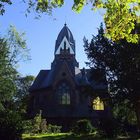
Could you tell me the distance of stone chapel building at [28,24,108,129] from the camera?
189 ft

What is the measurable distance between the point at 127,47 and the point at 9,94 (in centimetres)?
1483

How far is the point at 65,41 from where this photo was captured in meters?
70.7

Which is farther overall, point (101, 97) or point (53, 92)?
point (53, 92)

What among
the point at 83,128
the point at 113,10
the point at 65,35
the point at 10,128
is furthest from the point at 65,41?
the point at 113,10

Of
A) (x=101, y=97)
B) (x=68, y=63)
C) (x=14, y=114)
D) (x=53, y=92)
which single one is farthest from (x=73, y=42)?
Answer: (x=14, y=114)

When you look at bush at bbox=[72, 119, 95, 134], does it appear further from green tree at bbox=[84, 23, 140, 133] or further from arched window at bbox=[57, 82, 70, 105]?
arched window at bbox=[57, 82, 70, 105]

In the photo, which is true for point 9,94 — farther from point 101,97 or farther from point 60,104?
point 60,104

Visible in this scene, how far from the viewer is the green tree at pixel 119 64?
1533 inches

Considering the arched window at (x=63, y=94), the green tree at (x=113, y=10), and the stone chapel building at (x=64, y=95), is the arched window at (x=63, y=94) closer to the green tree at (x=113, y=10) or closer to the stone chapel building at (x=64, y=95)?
the stone chapel building at (x=64, y=95)

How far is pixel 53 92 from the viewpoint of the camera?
198ft

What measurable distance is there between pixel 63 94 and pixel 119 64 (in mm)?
21591

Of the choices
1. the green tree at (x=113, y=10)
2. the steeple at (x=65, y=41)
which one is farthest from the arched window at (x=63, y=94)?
the green tree at (x=113, y=10)

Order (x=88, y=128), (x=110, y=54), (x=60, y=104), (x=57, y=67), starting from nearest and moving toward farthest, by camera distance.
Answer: (x=88, y=128)
(x=110, y=54)
(x=60, y=104)
(x=57, y=67)

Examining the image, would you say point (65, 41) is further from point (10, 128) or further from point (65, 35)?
point (10, 128)
